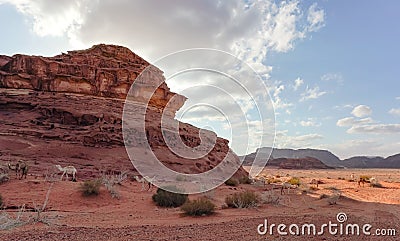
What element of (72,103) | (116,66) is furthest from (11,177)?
(116,66)

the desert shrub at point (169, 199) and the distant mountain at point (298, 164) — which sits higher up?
the distant mountain at point (298, 164)

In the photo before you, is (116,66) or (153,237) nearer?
(153,237)

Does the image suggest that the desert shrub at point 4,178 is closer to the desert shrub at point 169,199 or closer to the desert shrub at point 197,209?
the desert shrub at point 169,199

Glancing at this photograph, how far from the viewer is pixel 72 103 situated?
33312 mm

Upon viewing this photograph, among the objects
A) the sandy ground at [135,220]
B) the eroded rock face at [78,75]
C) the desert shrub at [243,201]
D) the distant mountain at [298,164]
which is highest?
the eroded rock face at [78,75]

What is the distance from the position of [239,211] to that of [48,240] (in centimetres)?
636

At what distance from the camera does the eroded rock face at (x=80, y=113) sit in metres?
25.0

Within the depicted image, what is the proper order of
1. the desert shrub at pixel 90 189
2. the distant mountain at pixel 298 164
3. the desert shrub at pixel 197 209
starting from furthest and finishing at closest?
the distant mountain at pixel 298 164, the desert shrub at pixel 90 189, the desert shrub at pixel 197 209

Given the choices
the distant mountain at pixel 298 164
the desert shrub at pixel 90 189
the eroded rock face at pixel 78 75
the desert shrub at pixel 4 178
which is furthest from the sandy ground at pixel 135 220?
the distant mountain at pixel 298 164

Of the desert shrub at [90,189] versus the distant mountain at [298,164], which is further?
the distant mountain at [298,164]

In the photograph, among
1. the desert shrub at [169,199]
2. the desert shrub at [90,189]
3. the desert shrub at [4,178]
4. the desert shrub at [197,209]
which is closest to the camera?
the desert shrub at [197,209]

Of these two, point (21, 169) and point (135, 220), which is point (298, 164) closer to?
point (21, 169)

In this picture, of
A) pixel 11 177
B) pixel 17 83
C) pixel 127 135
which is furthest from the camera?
pixel 17 83

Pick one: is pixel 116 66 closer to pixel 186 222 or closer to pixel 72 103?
pixel 72 103
